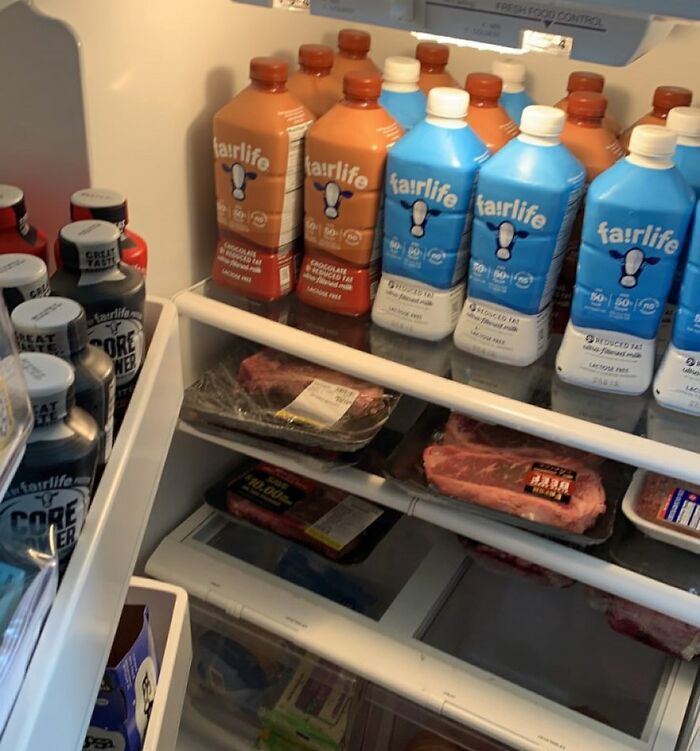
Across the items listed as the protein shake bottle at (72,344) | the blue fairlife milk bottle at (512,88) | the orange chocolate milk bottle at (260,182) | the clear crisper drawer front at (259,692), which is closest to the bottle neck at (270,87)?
the orange chocolate milk bottle at (260,182)

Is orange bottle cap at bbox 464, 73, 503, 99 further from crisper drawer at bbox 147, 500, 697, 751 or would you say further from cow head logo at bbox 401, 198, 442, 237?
crisper drawer at bbox 147, 500, 697, 751

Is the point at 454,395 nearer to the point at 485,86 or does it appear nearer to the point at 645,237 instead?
the point at 645,237

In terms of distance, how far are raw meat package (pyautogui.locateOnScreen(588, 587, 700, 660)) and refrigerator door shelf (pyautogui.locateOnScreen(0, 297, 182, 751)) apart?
2.30ft

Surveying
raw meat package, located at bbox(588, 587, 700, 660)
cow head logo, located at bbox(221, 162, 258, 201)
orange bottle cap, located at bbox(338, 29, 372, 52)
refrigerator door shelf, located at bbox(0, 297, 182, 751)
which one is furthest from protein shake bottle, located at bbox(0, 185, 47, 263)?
raw meat package, located at bbox(588, 587, 700, 660)

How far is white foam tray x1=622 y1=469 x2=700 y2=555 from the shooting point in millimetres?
1004

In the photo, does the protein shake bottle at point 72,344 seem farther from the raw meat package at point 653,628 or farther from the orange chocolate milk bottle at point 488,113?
the raw meat package at point 653,628

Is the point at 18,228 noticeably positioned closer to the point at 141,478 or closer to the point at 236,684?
the point at 141,478

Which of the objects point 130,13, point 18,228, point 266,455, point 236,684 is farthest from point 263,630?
point 130,13

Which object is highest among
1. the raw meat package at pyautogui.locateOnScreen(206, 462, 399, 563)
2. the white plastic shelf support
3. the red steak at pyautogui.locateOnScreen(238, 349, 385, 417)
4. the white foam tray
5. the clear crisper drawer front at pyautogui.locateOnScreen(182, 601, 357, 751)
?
the white plastic shelf support

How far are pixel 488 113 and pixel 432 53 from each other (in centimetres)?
16

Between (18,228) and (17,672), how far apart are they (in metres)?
0.45

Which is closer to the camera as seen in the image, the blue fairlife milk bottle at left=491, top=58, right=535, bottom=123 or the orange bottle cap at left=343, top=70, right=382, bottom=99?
the orange bottle cap at left=343, top=70, right=382, bottom=99

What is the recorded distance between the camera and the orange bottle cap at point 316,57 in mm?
1171

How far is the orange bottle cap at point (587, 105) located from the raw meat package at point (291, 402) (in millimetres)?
446
